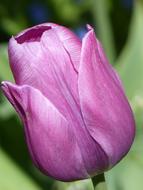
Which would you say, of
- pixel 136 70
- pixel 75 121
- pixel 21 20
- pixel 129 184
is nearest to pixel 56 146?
pixel 75 121

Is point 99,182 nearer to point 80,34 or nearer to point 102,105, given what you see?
point 102,105

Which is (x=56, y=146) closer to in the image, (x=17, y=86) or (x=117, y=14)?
(x=17, y=86)

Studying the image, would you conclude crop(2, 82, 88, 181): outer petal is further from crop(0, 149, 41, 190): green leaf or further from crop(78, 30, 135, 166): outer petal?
crop(0, 149, 41, 190): green leaf

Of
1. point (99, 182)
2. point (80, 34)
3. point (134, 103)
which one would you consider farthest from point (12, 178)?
point (80, 34)

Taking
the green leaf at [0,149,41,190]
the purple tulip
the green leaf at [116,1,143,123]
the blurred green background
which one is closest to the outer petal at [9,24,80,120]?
the purple tulip

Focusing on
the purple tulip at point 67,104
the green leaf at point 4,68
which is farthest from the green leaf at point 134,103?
the purple tulip at point 67,104

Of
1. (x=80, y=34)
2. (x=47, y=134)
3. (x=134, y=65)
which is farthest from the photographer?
(x=80, y=34)

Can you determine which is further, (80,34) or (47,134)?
(80,34)
